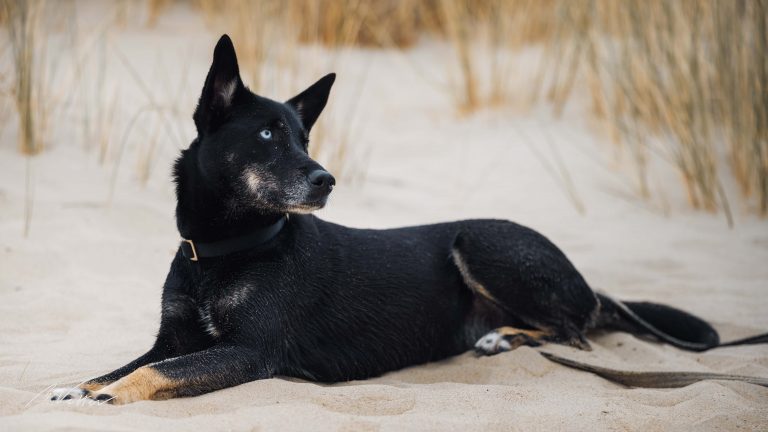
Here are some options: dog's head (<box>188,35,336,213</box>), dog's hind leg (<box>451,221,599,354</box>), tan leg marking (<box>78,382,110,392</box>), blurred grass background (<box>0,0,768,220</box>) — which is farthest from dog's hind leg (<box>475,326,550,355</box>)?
blurred grass background (<box>0,0,768,220</box>)

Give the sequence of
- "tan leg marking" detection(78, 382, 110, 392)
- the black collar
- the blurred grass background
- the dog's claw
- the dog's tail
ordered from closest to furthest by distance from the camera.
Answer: the dog's claw
"tan leg marking" detection(78, 382, 110, 392)
the black collar
the dog's tail
the blurred grass background

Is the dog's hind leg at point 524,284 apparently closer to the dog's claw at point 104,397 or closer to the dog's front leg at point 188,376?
the dog's front leg at point 188,376

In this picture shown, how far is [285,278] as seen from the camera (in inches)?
143

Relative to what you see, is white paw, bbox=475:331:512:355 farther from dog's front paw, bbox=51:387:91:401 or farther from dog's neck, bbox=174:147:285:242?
dog's front paw, bbox=51:387:91:401

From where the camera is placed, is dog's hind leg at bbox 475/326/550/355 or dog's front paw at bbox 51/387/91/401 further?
dog's hind leg at bbox 475/326/550/355

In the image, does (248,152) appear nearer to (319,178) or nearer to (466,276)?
(319,178)

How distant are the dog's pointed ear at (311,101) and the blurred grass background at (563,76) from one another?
7.34 feet

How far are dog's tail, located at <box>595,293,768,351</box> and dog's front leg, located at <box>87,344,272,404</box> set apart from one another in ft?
6.97

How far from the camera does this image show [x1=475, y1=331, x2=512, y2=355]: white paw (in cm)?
Result: 417

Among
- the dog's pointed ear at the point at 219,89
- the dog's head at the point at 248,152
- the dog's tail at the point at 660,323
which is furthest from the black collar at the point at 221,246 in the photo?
the dog's tail at the point at 660,323

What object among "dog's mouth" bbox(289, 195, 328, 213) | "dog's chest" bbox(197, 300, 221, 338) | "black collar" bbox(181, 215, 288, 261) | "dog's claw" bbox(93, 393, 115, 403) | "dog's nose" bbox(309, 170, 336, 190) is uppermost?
"dog's nose" bbox(309, 170, 336, 190)

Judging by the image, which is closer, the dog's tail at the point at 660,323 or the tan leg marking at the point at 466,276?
the tan leg marking at the point at 466,276

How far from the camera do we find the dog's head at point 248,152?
3.52m

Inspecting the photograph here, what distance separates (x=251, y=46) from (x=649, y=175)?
4.05 m
